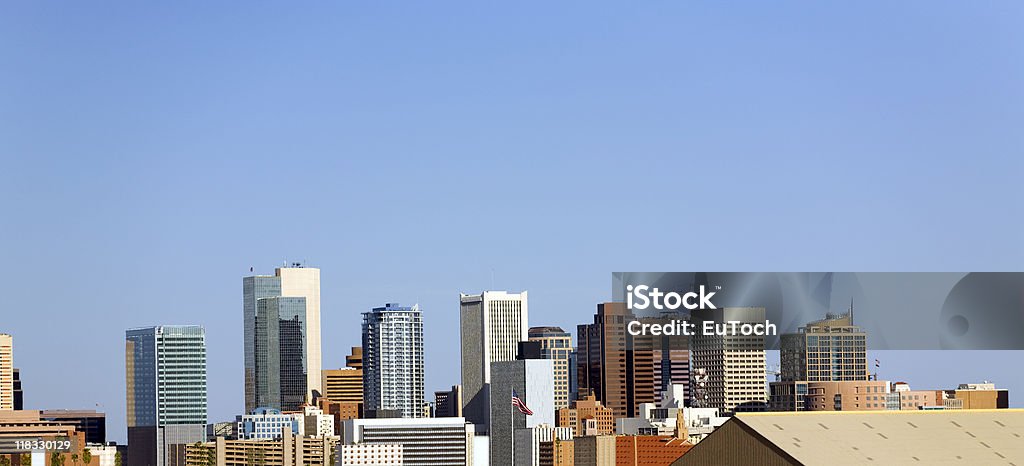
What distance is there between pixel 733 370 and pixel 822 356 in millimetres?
6286

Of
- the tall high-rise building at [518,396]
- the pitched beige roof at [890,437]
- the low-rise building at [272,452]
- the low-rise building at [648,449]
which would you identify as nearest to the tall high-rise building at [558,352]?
the tall high-rise building at [518,396]

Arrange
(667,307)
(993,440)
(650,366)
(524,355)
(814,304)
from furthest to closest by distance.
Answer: (524,355) → (650,366) → (814,304) → (667,307) → (993,440)

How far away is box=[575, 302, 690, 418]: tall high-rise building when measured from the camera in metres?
139

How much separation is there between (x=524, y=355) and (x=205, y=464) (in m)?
47.3

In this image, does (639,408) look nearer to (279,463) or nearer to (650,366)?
(650,366)

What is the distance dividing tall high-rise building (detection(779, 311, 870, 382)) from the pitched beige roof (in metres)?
63.1

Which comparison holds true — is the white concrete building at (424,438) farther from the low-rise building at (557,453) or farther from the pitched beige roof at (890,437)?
the pitched beige roof at (890,437)

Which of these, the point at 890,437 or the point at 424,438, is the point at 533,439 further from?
the point at 890,437

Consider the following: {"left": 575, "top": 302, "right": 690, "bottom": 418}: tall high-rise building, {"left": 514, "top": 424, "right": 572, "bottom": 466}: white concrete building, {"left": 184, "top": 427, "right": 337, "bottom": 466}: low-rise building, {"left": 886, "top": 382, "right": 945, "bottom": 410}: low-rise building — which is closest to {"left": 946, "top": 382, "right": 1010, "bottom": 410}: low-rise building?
{"left": 886, "top": 382, "right": 945, "bottom": 410}: low-rise building

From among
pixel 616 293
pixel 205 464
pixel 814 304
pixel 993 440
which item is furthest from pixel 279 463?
pixel 993 440

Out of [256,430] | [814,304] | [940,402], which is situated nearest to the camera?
[814,304]

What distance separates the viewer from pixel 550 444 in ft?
483

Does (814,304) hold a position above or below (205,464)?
above

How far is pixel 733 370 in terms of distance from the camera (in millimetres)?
120812
